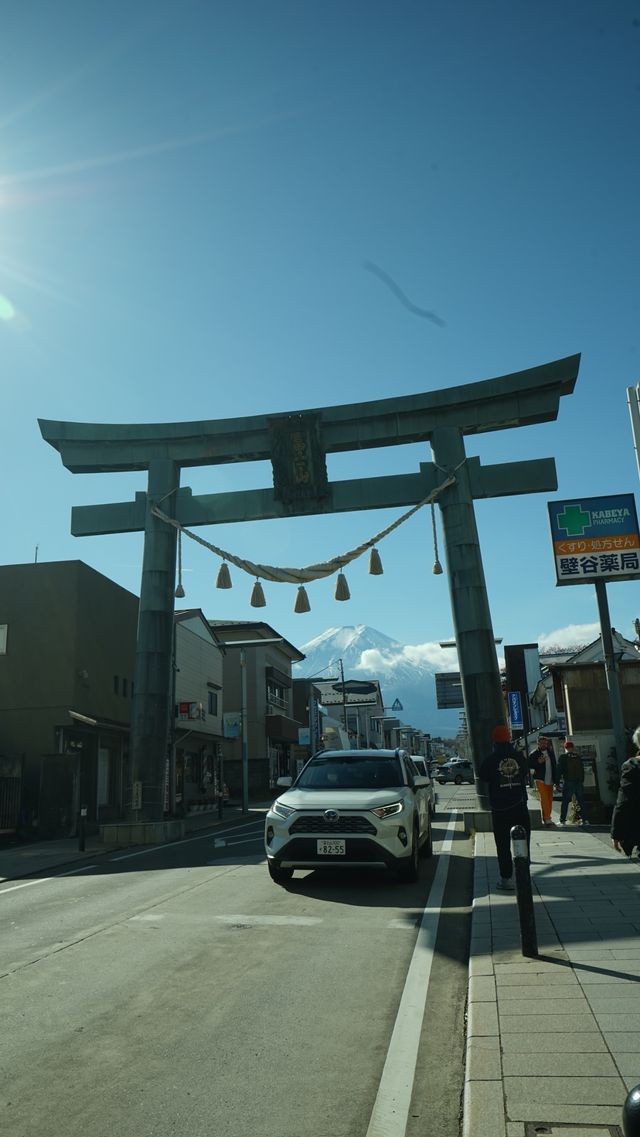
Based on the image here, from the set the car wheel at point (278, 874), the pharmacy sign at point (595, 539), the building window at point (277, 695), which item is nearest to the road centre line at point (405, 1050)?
the car wheel at point (278, 874)

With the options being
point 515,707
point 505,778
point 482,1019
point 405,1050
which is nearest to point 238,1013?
point 405,1050

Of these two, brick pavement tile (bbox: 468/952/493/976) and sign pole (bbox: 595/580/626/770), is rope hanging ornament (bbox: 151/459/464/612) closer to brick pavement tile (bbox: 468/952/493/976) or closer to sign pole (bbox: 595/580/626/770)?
sign pole (bbox: 595/580/626/770)

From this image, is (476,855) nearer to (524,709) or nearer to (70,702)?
(70,702)

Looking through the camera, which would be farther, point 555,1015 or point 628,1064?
point 555,1015

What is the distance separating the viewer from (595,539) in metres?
18.1

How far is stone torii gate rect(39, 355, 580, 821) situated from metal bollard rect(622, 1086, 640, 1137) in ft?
49.6

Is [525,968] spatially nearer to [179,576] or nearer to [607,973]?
[607,973]

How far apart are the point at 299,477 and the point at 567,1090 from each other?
1682cm

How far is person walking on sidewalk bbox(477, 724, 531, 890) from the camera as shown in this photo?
30.1 feet

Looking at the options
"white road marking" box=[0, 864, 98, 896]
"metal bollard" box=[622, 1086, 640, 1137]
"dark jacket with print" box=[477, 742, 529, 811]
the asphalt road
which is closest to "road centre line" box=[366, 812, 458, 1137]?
the asphalt road

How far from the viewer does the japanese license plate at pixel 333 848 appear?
9.71 m

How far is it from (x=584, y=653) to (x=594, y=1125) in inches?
1245

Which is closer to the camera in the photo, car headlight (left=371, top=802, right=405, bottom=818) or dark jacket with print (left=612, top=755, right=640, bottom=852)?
dark jacket with print (left=612, top=755, right=640, bottom=852)

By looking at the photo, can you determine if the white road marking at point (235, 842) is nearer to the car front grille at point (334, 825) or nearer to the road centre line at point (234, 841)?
the road centre line at point (234, 841)
